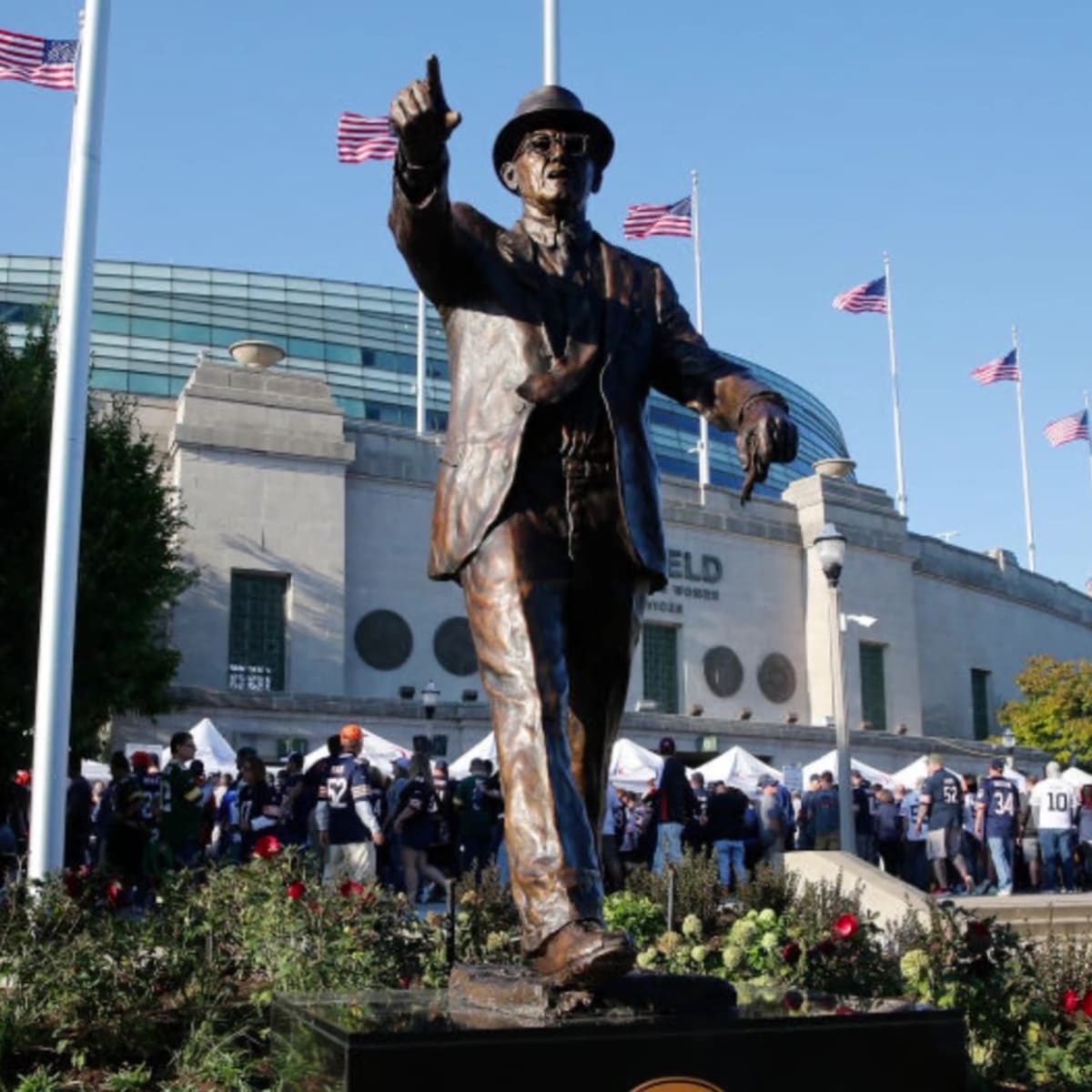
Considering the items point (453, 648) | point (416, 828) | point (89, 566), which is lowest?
point (416, 828)

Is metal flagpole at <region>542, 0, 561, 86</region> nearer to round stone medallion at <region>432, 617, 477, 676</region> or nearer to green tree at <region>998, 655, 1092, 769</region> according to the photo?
round stone medallion at <region>432, 617, 477, 676</region>

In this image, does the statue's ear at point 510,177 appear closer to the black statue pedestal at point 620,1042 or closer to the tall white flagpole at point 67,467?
the black statue pedestal at point 620,1042

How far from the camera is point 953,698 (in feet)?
151

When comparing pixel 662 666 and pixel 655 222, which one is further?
pixel 662 666

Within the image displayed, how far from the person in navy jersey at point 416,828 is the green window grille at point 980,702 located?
34.5 m

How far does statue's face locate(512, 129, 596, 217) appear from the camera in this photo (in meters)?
4.83

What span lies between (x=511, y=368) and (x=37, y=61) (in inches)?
472

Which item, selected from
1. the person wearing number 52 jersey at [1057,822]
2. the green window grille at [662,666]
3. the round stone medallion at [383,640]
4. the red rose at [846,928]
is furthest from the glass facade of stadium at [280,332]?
the red rose at [846,928]

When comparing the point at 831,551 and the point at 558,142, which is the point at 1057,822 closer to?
the point at 831,551

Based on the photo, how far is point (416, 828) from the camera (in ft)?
50.3

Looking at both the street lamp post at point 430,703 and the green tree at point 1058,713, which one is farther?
the green tree at point 1058,713

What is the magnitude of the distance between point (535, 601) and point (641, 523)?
0.45 m

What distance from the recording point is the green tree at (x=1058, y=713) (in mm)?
43656

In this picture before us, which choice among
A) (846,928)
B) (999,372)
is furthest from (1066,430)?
(846,928)
